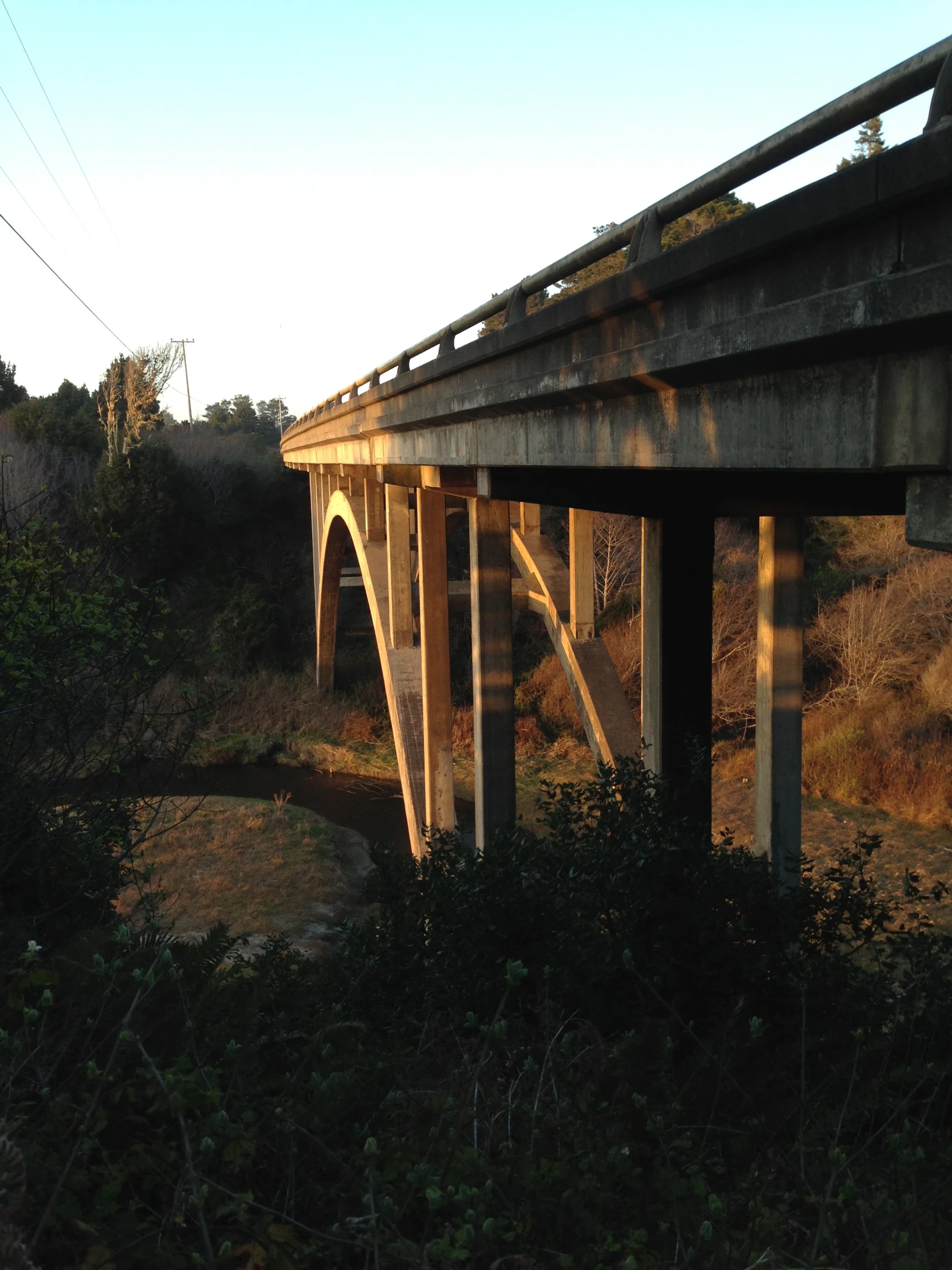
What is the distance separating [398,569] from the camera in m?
14.9

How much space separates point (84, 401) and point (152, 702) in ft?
97.1

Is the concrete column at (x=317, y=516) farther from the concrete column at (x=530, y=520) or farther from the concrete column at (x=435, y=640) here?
the concrete column at (x=435, y=640)

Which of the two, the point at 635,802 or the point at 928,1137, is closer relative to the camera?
the point at 928,1137

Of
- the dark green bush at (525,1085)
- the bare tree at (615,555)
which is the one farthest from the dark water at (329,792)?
the dark green bush at (525,1085)

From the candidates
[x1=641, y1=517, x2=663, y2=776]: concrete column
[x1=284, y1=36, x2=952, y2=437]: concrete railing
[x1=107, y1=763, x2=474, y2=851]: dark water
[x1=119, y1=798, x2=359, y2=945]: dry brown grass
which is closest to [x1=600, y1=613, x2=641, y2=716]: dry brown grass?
[x1=107, y1=763, x2=474, y2=851]: dark water

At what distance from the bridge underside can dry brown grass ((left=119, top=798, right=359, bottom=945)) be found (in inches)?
154

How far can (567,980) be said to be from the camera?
4.59 metres

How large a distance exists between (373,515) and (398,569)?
2.57 meters

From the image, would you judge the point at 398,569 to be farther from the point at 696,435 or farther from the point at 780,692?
the point at 696,435

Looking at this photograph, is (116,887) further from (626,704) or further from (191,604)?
(191,604)

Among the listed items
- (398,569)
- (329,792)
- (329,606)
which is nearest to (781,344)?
(398,569)

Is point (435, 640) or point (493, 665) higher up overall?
point (493, 665)

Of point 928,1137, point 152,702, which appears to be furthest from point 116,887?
point 152,702

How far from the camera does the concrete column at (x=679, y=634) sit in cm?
697
